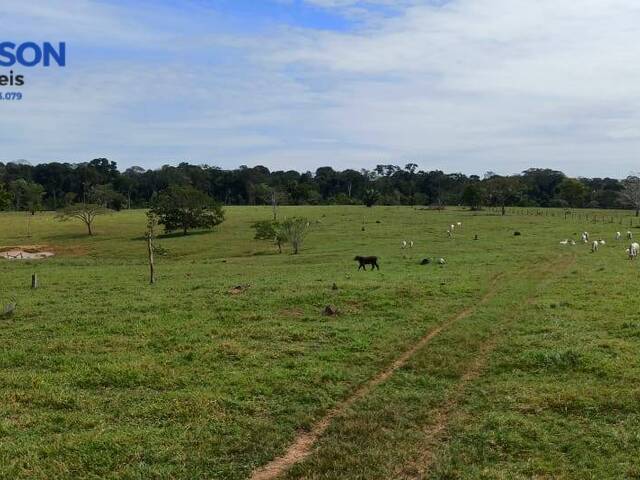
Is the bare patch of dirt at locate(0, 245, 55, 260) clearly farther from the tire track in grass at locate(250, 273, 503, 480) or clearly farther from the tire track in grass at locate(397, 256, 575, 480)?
the tire track in grass at locate(397, 256, 575, 480)

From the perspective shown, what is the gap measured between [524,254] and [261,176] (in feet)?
405

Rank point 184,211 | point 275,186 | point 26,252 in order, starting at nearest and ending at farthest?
1. point 26,252
2. point 184,211
3. point 275,186

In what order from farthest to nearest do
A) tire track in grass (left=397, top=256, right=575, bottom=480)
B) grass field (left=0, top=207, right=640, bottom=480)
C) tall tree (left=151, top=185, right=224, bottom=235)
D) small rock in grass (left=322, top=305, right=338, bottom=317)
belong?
tall tree (left=151, top=185, right=224, bottom=235), small rock in grass (left=322, top=305, right=338, bottom=317), grass field (left=0, top=207, right=640, bottom=480), tire track in grass (left=397, top=256, right=575, bottom=480)

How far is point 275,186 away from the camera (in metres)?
144

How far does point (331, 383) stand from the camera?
1331 centimetres

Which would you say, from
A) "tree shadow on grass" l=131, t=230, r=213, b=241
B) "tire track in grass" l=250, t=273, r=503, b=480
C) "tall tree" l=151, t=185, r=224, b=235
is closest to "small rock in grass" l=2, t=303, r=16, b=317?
"tire track in grass" l=250, t=273, r=503, b=480

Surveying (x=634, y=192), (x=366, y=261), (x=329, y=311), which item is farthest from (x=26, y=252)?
(x=634, y=192)

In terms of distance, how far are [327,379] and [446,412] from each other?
10.2ft

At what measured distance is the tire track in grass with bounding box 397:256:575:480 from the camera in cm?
912

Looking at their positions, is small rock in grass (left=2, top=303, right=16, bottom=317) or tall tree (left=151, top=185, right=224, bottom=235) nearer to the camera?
small rock in grass (left=2, top=303, right=16, bottom=317)

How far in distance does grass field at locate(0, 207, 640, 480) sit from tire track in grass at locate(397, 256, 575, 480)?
4cm

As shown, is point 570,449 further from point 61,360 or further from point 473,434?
point 61,360


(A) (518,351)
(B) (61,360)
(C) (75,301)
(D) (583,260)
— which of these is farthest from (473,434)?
(D) (583,260)

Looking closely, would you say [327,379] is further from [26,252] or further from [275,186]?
[275,186]
